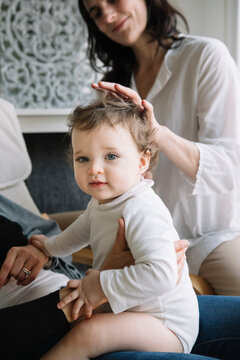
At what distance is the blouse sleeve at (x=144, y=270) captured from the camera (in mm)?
725

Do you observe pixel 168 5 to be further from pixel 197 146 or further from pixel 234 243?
pixel 234 243

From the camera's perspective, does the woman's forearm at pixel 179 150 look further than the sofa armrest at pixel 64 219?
No

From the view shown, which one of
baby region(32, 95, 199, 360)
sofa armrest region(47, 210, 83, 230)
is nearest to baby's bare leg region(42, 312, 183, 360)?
baby region(32, 95, 199, 360)

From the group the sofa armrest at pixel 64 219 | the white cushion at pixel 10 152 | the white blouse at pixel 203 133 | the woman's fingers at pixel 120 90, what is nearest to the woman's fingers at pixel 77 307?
the woman's fingers at pixel 120 90

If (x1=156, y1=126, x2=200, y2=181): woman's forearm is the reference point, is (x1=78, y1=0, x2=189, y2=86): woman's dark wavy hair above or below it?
above

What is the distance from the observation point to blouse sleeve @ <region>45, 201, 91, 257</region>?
37.9 inches

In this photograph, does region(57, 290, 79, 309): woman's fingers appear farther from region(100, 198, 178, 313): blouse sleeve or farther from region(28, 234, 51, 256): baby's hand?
region(28, 234, 51, 256): baby's hand

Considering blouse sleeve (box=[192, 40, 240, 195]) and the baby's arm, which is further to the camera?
blouse sleeve (box=[192, 40, 240, 195])

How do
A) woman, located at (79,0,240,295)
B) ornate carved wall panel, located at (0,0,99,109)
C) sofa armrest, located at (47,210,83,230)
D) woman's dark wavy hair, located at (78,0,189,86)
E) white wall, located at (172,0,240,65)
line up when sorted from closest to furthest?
woman, located at (79,0,240,295) → woman's dark wavy hair, located at (78,0,189,86) → sofa armrest, located at (47,210,83,230) → ornate carved wall panel, located at (0,0,99,109) → white wall, located at (172,0,240,65)

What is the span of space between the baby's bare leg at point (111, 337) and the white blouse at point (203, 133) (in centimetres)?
61

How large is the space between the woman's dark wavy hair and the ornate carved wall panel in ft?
1.18

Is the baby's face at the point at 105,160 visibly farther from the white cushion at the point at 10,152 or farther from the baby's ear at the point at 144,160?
the white cushion at the point at 10,152

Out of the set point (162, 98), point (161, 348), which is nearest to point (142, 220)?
point (161, 348)

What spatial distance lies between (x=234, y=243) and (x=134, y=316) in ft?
2.20
